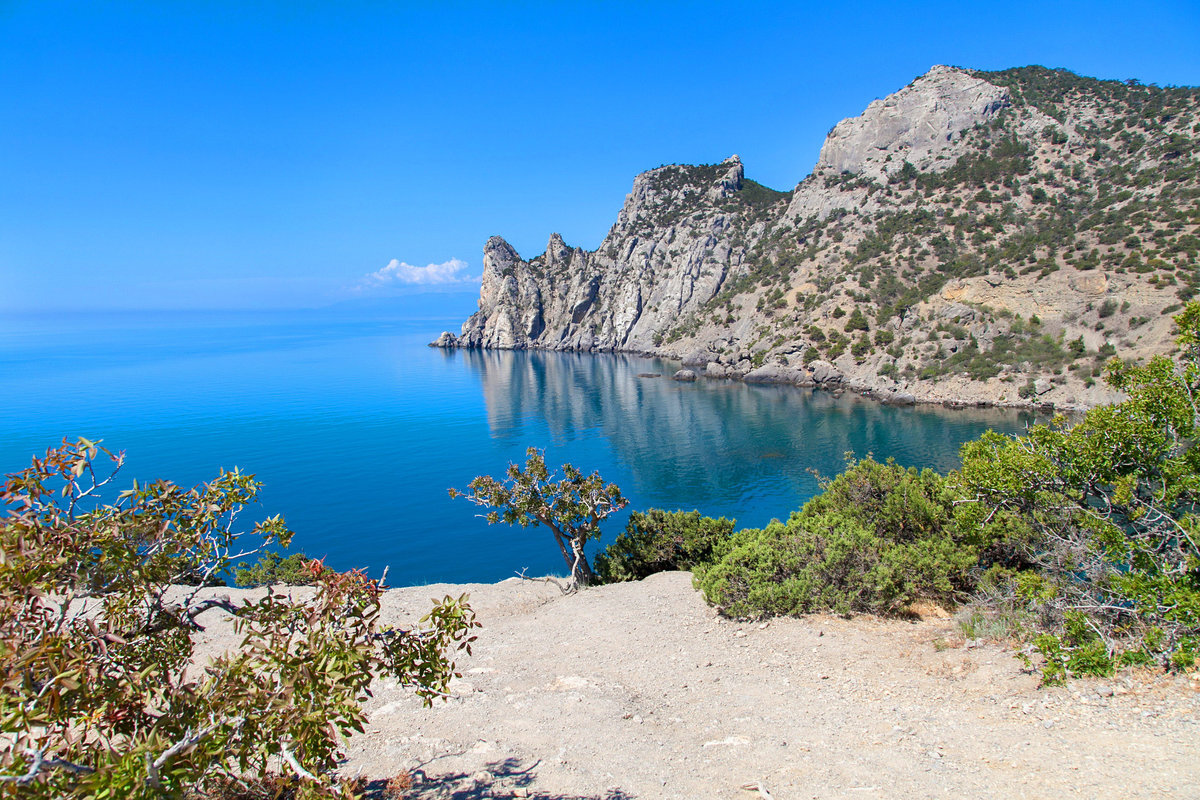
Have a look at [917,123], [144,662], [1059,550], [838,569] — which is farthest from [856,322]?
[144,662]

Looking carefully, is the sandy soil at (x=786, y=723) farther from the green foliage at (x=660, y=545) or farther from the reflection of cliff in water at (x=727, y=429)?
the reflection of cliff in water at (x=727, y=429)

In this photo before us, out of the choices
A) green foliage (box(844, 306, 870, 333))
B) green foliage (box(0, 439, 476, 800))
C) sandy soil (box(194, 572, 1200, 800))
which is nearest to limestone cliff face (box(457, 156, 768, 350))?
green foliage (box(844, 306, 870, 333))

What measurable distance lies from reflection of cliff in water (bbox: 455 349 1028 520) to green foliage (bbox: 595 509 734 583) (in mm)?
15620

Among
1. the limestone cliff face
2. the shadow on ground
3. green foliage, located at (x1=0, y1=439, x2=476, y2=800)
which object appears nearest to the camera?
green foliage, located at (x1=0, y1=439, x2=476, y2=800)

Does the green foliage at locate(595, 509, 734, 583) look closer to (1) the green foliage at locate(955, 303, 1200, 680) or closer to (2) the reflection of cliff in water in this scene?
(1) the green foliage at locate(955, 303, 1200, 680)

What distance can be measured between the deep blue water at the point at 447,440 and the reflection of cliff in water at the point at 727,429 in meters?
0.21

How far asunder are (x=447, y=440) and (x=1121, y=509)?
47779 millimetres

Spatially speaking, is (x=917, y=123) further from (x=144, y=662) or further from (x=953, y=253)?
(x=144, y=662)

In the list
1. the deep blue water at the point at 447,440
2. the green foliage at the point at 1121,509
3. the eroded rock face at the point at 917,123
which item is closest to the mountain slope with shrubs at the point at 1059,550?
the green foliage at the point at 1121,509

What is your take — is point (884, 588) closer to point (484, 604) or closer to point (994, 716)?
point (994, 716)

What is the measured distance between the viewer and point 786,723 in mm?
8656

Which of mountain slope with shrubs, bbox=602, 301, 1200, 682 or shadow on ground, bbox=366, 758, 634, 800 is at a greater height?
mountain slope with shrubs, bbox=602, 301, 1200, 682

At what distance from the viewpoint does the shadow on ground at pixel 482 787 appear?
6.81m

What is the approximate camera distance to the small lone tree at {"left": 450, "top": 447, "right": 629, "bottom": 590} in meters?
18.9
